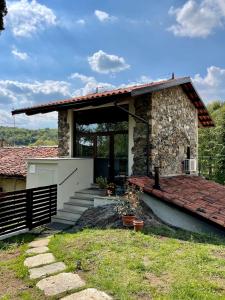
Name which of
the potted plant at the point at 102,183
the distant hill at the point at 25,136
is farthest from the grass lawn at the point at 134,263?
the distant hill at the point at 25,136

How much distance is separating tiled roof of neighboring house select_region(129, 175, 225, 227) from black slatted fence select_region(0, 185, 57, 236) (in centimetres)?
286

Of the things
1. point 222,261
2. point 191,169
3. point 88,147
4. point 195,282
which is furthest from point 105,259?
point 191,169

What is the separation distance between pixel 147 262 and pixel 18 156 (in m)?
14.0

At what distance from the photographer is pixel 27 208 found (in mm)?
9234

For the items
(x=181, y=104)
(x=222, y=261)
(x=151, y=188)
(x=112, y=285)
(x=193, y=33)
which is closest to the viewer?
(x=112, y=285)

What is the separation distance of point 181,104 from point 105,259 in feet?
31.7

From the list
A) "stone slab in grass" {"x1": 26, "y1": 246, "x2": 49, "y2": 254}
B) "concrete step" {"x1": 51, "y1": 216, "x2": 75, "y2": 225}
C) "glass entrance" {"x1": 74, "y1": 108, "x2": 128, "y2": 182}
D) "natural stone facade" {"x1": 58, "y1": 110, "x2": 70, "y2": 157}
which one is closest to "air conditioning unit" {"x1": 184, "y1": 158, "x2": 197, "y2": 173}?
"glass entrance" {"x1": 74, "y1": 108, "x2": 128, "y2": 182}

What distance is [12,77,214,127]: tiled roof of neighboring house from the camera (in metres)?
9.83

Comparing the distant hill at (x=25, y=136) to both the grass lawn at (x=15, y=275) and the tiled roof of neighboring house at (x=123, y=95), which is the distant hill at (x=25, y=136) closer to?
the tiled roof of neighboring house at (x=123, y=95)

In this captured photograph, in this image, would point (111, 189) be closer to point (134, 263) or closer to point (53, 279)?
point (134, 263)

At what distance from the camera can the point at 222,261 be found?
5758 mm

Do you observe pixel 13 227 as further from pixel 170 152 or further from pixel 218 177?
pixel 218 177

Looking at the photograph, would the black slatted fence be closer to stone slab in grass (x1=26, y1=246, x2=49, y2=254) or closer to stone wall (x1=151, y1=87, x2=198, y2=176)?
stone slab in grass (x1=26, y1=246, x2=49, y2=254)

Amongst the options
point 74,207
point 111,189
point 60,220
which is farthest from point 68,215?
point 111,189
